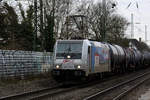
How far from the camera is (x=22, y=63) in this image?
19.9m

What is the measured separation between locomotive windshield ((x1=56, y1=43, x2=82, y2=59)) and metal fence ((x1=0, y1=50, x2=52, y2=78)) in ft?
11.0

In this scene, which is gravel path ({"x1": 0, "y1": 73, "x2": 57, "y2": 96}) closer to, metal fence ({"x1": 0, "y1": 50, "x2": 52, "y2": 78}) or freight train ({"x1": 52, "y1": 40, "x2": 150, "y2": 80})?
metal fence ({"x1": 0, "y1": 50, "x2": 52, "y2": 78})

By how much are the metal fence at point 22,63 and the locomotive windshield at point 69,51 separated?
11.0 ft

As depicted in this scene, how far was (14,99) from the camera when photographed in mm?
11727

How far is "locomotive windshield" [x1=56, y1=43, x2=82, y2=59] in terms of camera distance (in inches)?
655

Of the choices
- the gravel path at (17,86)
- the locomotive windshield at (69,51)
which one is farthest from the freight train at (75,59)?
the gravel path at (17,86)

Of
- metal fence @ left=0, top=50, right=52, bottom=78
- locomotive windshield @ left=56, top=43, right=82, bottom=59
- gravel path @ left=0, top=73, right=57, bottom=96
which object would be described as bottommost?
gravel path @ left=0, top=73, right=57, bottom=96

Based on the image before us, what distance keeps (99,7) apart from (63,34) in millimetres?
20192

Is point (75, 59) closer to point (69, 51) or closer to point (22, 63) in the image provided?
point (69, 51)

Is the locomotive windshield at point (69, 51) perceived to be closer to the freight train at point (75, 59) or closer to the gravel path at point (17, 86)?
the freight train at point (75, 59)

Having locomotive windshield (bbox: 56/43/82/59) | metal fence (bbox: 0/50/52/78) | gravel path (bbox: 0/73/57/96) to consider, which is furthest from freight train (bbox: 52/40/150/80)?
metal fence (bbox: 0/50/52/78)

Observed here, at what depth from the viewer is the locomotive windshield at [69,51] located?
1664 cm

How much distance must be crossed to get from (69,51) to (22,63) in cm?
441

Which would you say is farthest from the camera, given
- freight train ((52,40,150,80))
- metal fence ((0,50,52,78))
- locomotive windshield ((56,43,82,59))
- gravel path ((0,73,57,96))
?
metal fence ((0,50,52,78))
